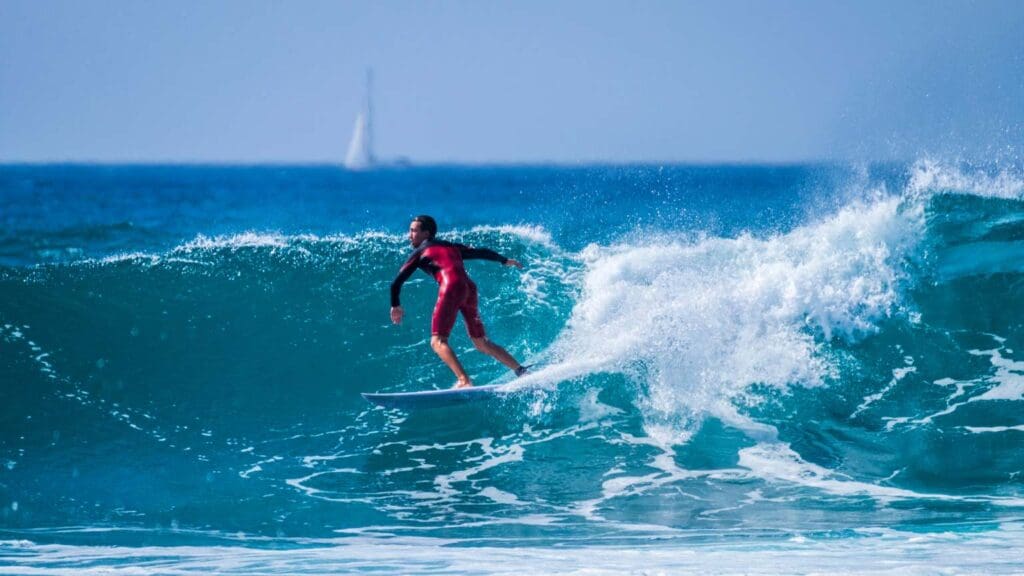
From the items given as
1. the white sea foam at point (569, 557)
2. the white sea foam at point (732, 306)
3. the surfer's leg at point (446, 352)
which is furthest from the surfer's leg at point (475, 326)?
the white sea foam at point (569, 557)

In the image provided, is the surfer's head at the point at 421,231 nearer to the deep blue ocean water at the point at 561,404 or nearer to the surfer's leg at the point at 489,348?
the surfer's leg at the point at 489,348

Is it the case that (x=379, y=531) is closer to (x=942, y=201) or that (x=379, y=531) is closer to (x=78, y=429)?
(x=78, y=429)

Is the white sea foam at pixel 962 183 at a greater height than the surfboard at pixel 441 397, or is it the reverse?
the white sea foam at pixel 962 183

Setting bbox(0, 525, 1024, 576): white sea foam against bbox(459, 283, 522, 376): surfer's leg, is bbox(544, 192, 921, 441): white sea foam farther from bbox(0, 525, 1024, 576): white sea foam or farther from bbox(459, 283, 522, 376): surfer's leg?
bbox(0, 525, 1024, 576): white sea foam

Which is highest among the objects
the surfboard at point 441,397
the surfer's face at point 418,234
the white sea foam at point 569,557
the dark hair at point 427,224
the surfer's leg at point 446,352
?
the dark hair at point 427,224

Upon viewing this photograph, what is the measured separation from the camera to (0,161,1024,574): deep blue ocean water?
596 centimetres

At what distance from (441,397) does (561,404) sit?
3.34 ft

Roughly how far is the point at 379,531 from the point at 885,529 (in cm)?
288

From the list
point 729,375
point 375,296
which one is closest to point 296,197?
point 375,296

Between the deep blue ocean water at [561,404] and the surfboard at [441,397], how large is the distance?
222 millimetres

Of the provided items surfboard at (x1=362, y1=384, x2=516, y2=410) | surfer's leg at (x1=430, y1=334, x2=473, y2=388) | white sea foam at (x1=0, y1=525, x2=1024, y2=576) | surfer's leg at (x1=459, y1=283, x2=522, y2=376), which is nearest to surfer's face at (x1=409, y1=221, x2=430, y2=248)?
surfer's leg at (x1=459, y1=283, x2=522, y2=376)

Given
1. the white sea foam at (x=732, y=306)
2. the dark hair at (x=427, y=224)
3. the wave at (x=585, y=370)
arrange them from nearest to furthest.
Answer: the wave at (x=585, y=370) → the dark hair at (x=427, y=224) → the white sea foam at (x=732, y=306)

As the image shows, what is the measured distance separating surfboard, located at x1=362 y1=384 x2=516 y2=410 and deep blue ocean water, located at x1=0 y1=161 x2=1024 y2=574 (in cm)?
22

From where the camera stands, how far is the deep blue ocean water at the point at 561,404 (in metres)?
5.96
